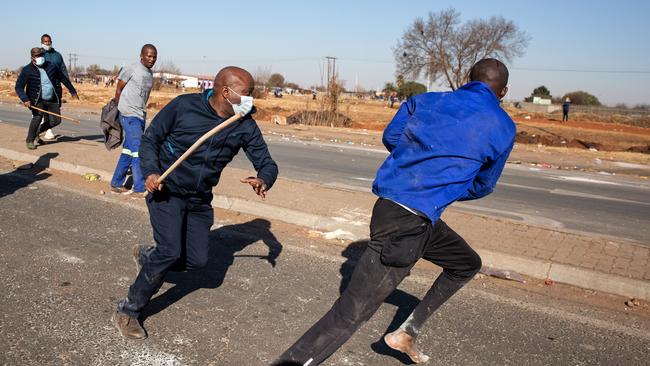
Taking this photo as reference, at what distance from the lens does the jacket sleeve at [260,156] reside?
4.15 metres

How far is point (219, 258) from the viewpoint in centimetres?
577

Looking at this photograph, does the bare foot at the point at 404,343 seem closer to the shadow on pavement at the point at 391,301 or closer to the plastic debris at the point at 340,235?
the shadow on pavement at the point at 391,301

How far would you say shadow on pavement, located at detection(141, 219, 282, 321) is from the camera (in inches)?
184

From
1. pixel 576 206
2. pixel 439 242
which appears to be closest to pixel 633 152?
pixel 576 206

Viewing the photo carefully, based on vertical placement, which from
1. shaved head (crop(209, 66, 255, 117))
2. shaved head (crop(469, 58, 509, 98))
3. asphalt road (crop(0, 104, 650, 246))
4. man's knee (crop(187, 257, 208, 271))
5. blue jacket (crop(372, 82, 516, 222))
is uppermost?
shaved head (crop(469, 58, 509, 98))

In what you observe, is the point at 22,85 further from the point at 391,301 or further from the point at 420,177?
the point at 420,177

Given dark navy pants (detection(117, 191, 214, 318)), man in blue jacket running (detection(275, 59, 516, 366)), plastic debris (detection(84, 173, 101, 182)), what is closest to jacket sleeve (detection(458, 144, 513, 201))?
man in blue jacket running (detection(275, 59, 516, 366))

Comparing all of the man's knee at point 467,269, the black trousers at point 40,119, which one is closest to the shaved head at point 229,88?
the man's knee at point 467,269

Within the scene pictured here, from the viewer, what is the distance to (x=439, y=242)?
3.56 m

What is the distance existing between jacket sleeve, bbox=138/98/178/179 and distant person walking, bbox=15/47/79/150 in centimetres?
851

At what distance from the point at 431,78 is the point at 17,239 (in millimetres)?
48493

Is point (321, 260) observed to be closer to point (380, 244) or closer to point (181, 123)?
point (181, 123)

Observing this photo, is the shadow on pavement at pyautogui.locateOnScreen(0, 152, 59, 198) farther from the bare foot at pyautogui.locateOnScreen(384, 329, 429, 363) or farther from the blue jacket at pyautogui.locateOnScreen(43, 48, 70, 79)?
the bare foot at pyautogui.locateOnScreen(384, 329, 429, 363)

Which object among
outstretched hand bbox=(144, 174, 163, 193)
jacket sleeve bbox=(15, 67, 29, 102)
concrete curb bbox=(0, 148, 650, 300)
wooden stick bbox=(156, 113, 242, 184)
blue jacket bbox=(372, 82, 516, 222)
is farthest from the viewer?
jacket sleeve bbox=(15, 67, 29, 102)
